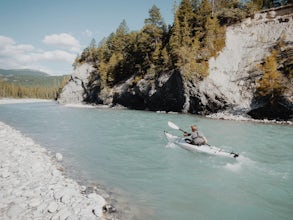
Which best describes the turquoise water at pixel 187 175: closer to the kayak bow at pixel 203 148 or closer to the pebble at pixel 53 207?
Result: the kayak bow at pixel 203 148

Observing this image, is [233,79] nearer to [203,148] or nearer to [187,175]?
[203,148]

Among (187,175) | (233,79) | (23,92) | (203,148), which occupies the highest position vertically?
(233,79)

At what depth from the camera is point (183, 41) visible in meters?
46.0

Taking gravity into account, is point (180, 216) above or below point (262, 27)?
below

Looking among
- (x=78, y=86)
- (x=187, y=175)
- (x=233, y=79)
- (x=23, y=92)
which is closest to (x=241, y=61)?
(x=233, y=79)

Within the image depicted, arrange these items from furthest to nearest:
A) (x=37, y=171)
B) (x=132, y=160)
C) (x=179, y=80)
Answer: (x=179, y=80)
(x=132, y=160)
(x=37, y=171)

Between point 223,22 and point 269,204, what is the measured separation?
47.3 meters

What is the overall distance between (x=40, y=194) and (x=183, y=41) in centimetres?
4295

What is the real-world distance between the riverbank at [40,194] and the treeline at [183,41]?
3453cm

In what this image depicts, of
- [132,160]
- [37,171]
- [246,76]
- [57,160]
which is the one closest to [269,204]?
[132,160]

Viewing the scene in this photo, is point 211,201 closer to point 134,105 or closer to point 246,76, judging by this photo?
point 246,76

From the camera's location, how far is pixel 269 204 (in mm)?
8320

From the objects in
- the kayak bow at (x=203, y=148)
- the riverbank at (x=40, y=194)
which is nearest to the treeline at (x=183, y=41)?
the kayak bow at (x=203, y=148)

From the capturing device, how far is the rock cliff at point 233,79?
125 feet
